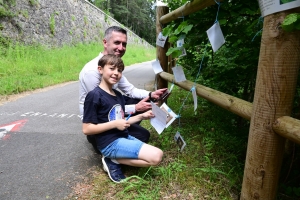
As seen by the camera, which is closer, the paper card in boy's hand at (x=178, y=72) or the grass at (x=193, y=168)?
the grass at (x=193, y=168)

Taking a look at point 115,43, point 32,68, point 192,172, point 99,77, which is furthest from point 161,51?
point 32,68

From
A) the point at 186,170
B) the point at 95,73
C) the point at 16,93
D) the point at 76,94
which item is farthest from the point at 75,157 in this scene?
the point at 16,93

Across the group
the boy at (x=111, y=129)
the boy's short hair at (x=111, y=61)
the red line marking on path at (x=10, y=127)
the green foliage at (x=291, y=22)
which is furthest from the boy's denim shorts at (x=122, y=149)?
the red line marking on path at (x=10, y=127)

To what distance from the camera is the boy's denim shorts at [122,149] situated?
1.88m

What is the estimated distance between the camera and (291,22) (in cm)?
92

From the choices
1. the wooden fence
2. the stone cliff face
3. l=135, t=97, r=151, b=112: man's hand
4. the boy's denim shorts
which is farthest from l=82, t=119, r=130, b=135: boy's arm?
the stone cliff face

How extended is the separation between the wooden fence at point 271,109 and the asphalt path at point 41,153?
135 centimetres

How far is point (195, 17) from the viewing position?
1.95 meters

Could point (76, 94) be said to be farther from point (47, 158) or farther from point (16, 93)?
point (47, 158)

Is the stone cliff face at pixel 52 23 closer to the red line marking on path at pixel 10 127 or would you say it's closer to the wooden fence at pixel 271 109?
the red line marking on path at pixel 10 127

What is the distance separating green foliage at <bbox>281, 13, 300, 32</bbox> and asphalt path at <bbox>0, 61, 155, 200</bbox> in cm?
177

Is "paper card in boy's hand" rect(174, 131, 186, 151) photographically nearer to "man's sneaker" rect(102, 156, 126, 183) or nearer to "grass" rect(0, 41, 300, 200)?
"grass" rect(0, 41, 300, 200)

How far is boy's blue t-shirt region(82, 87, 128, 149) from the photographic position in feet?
6.15

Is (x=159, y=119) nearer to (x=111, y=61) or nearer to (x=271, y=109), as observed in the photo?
(x=111, y=61)
